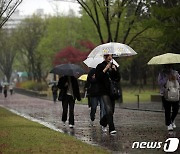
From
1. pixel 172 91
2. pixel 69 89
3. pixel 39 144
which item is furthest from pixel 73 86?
pixel 39 144

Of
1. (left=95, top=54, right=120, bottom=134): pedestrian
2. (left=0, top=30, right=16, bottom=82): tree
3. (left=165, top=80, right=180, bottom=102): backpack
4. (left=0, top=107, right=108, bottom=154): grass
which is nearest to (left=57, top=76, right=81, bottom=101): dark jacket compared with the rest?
(left=95, top=54, right=120, bottom=134): pedestrian

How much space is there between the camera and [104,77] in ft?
38.5

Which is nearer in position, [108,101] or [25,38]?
[108,101]

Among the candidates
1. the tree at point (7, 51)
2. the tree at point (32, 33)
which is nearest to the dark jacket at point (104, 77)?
the tree at point (32, 33)

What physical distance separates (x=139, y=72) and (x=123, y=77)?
11.4m

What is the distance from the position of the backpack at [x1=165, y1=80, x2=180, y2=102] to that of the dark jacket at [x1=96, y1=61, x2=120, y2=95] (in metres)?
1.53

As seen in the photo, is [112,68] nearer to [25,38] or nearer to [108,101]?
[108,101]

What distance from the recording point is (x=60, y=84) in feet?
48.2

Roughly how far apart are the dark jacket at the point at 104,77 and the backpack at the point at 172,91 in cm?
153

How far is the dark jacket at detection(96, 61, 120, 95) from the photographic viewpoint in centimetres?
1174

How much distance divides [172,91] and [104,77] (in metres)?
2.02

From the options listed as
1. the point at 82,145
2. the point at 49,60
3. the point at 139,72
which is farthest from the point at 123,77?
the point at 82,145

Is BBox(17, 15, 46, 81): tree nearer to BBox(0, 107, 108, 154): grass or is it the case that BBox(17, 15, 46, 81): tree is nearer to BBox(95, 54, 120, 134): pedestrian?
BBox(95, 54, 120, 134): pedestrian

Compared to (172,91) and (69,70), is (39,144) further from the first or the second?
(69,70)
